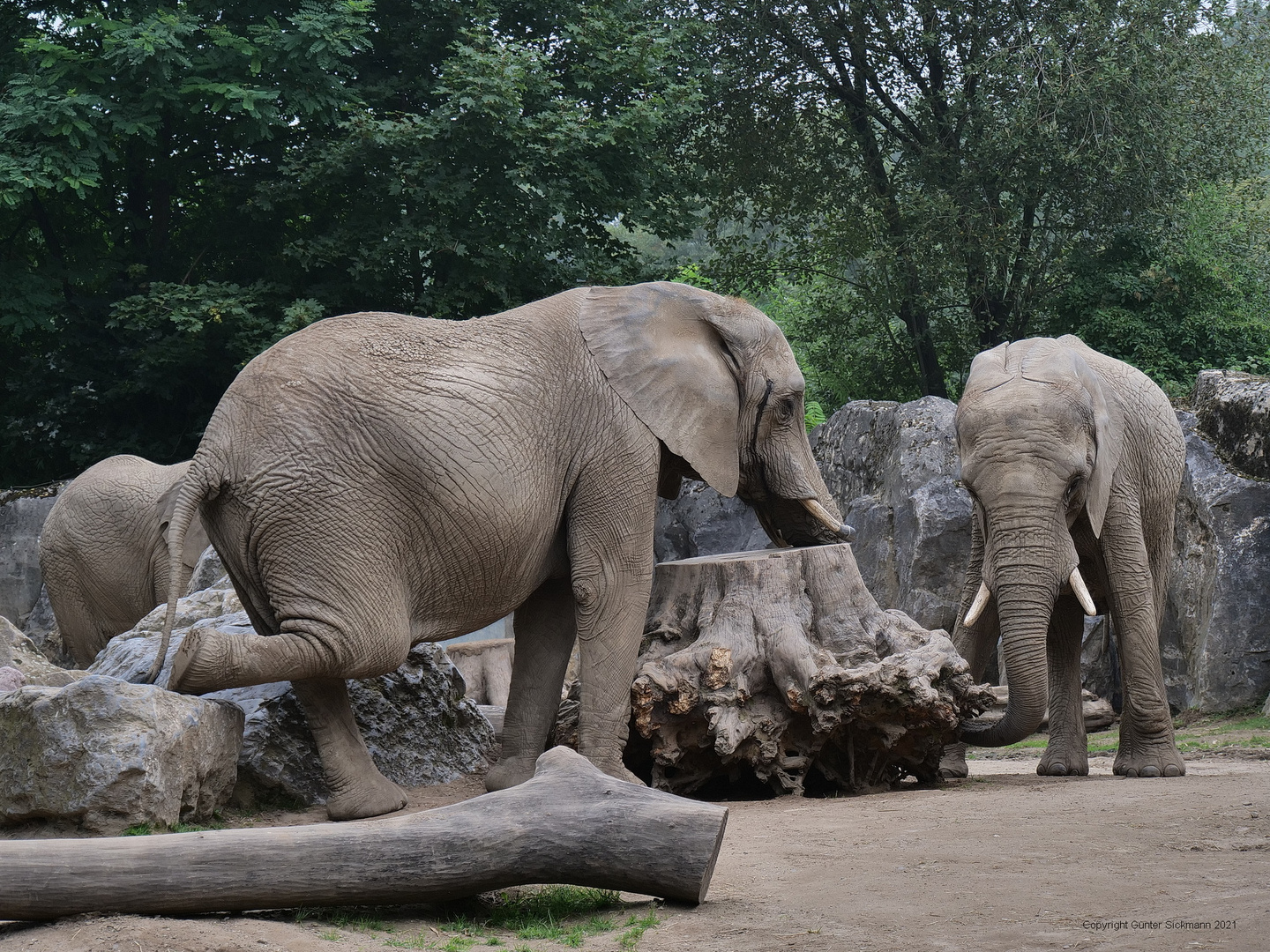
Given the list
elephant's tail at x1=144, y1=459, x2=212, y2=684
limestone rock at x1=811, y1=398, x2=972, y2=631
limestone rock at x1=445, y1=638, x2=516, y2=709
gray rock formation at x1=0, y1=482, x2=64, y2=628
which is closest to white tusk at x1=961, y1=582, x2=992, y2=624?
elephant's tail at x1=144, y1=459, x2=212, y2=684

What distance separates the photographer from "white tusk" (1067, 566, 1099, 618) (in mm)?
7205

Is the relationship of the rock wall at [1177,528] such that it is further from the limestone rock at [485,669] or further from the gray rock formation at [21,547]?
the gray rock formation at [21,547]

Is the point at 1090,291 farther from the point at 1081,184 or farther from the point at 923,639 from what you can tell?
the point at 923,639

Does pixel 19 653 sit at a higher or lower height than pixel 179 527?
lower

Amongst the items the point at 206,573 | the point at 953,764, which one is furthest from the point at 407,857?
the point at 206,573

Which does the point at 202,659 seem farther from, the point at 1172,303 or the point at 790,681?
the point at 1172,303

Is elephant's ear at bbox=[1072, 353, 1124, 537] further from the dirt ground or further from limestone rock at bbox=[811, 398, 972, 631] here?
limestone rock at bbox=[811, 398, 972, 631]

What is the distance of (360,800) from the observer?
6.39 metres

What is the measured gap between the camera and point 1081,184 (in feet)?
58.6

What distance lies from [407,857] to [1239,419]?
1009 cm

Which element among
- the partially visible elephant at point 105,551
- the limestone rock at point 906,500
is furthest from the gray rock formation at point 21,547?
the limestone rock at point 906,500

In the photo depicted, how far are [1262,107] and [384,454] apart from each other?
17851 millimetres

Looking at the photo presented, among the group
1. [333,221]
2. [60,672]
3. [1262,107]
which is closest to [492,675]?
[60,672]

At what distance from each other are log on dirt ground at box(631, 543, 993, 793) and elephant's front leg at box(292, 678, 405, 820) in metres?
1.50
